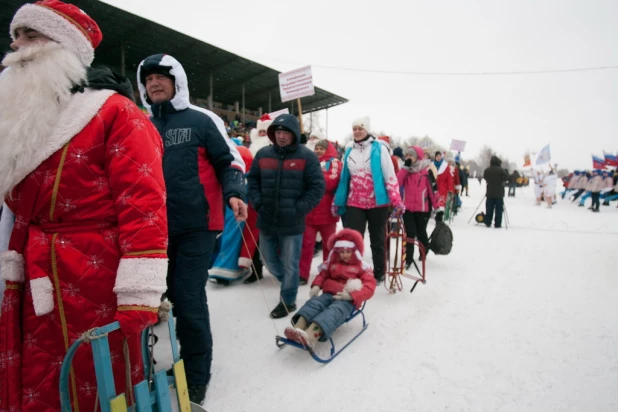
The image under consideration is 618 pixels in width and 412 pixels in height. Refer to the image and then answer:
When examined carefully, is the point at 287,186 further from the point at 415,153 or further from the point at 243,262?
the point at 415,153

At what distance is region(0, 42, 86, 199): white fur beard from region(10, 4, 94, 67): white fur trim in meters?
0.04

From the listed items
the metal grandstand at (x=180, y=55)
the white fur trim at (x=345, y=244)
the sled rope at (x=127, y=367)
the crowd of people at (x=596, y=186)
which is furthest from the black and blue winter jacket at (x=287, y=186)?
the crowd of people at (x=596, y=186)

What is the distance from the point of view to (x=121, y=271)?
1309 millimetres

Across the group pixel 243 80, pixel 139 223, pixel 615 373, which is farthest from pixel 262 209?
pixel 243 80

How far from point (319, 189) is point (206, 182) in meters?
1.60

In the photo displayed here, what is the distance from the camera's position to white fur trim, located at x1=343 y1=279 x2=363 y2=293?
3.37 metres

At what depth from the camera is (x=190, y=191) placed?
2.24 m

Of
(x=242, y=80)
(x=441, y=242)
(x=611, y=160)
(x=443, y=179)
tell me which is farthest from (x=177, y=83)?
(x=611, y=160)

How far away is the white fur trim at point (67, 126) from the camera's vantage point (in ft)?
4.22

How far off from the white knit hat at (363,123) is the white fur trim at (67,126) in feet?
12.0

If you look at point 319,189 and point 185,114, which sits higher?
point 185,114

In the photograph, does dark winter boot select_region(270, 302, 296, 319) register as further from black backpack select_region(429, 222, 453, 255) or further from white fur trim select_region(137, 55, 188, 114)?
black backpack select_region(429, 222, 453, 255)

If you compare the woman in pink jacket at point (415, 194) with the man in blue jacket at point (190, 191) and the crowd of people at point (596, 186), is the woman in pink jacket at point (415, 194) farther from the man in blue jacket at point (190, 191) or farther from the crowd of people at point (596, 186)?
the crowd of people at point (596, 186)

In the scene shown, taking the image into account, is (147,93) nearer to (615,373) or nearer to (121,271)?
(121,271)
